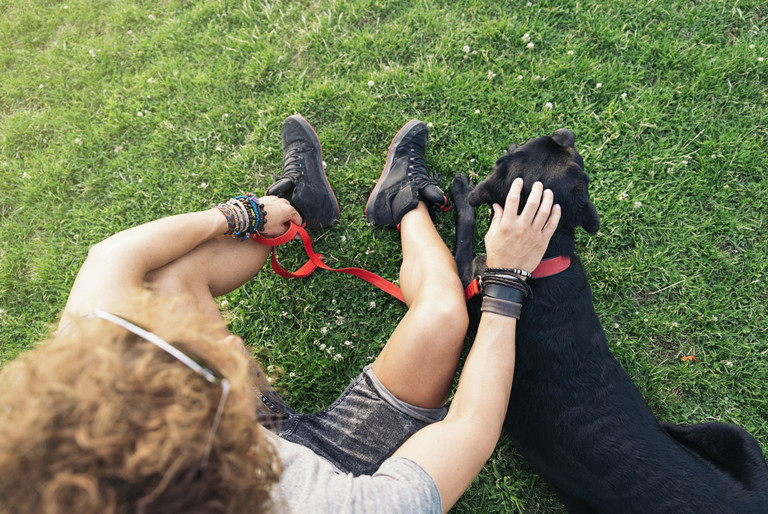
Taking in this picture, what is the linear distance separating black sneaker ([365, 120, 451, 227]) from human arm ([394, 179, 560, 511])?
0.74m

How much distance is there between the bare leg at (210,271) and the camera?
2244mm

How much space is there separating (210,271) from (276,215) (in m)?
0.58

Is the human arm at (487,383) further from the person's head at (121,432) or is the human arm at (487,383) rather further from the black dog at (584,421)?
the person's head at (121,432)

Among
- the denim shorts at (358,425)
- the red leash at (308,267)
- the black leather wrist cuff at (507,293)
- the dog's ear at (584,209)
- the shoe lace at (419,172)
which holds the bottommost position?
the denim shorts at (358,425)

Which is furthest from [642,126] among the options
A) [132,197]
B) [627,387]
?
[132,197]

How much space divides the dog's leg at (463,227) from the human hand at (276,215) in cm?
Answer: 118

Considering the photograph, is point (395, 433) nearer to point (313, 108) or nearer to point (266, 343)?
point (266, 343)

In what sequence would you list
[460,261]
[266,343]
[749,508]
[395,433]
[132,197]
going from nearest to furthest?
1. [749,508]
2. [395,433]
3. [460,261]
4. [266,343]
5. [132,197]

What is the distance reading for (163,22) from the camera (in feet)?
12.5

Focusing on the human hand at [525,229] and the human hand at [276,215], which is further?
the human hand at [276,215]

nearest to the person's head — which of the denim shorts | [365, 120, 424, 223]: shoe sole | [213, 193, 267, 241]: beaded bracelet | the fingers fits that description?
the denim shorts

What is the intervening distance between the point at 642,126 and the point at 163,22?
416cm

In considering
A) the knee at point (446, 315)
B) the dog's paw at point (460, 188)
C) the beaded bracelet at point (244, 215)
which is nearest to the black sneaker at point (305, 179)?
the beaded bracelet at point (244, 215)

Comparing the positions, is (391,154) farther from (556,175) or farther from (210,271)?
(210,271)
